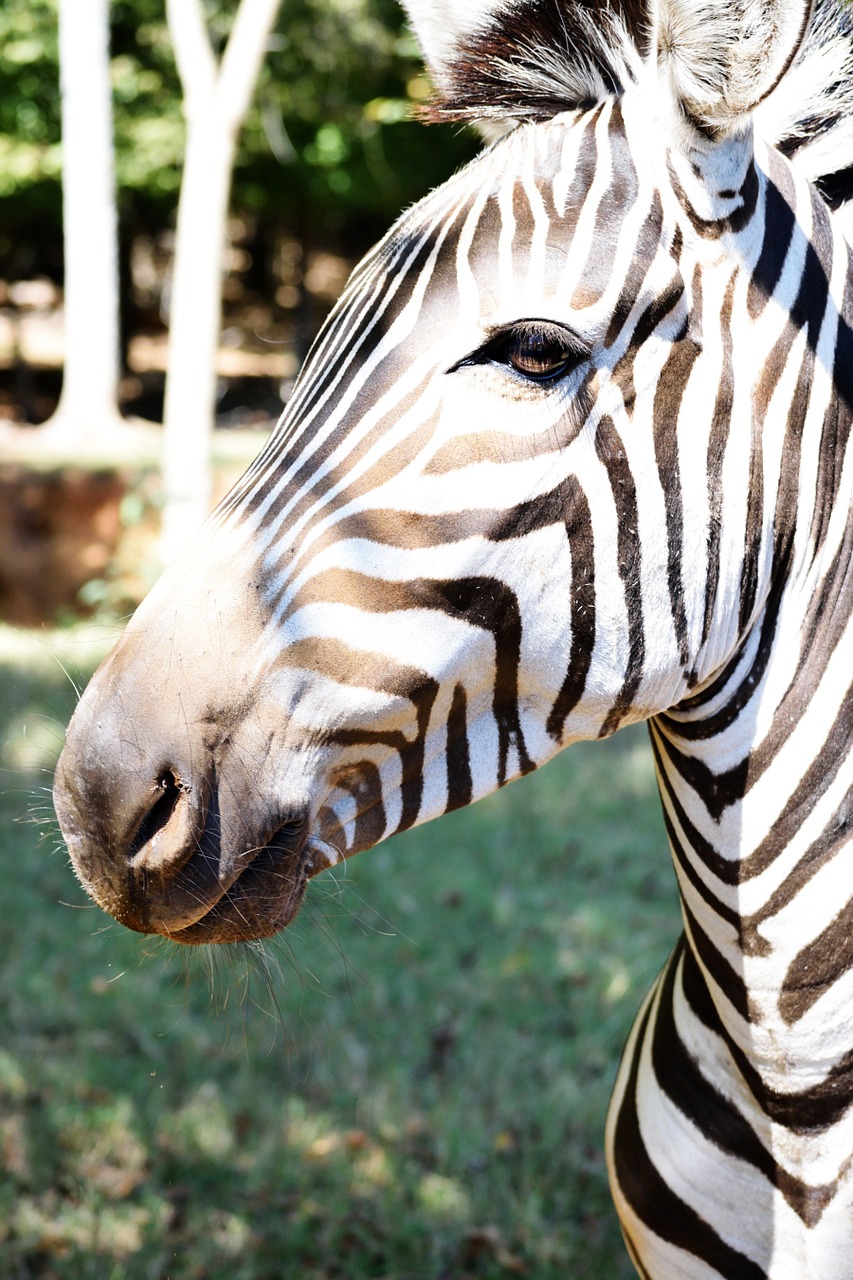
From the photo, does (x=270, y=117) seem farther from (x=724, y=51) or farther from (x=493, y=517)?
(x=493, y=517)

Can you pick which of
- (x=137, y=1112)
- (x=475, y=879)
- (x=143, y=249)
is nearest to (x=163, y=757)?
(x=137, y=1112)

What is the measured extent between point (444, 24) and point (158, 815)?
3.96 ft

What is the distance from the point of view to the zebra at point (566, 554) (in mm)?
1294

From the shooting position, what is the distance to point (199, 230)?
8.23 meters

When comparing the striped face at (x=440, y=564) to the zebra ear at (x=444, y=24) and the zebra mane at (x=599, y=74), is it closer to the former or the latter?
the zebra mane at (x=599, y=74)

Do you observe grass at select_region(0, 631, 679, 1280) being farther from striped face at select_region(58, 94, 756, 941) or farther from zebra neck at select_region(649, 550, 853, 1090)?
zebra neck at select_region(649, 550, 853, 1090)

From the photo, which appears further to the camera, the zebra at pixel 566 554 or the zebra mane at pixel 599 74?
the zebra mane at pixel 599 74

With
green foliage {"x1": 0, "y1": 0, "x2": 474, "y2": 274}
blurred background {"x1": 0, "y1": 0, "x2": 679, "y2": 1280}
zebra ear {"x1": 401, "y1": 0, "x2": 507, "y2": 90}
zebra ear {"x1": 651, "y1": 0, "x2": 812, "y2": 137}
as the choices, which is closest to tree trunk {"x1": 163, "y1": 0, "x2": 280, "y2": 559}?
blurred background {"x1": 0, "y1": 0, "x2": 679, "y2": 1280}

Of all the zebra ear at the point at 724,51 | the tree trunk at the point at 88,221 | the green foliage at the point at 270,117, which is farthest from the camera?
the green foliage at the point at 270,117

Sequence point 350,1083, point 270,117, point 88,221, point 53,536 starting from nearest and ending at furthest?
point 350,1083, point 53,536, point 88,221, point 270,117

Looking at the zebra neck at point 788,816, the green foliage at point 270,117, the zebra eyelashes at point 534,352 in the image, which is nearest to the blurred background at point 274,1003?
the zebra neck at point 788,816

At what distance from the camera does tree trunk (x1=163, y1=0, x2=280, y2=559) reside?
306 inches

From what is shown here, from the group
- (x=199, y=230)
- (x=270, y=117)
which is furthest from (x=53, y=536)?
(x=270, y=117)

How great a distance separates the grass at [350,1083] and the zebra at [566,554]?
50 cm
